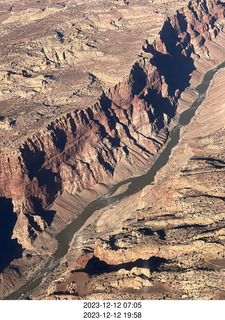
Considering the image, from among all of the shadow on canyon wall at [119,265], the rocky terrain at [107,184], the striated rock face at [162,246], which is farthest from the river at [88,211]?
the shadow on canyon wall at [119,265]

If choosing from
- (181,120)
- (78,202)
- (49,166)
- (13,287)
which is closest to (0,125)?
(49,166)

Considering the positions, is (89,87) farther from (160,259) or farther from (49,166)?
(160,259)

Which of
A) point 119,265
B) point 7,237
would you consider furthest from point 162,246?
point 7,237

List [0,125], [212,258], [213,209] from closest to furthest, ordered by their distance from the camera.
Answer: [212,258], [213,209], [0,125]

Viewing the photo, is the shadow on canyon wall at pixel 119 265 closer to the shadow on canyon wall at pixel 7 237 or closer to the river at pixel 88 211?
the river at pixel 88 211

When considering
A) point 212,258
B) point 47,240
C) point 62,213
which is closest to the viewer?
point 212,258

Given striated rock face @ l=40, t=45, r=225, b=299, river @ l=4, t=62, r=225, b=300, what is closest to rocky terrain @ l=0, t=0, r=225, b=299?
striated rock face @ l=40, t=45, r=225, b=299

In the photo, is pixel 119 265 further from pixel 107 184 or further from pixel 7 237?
pixel 107 184

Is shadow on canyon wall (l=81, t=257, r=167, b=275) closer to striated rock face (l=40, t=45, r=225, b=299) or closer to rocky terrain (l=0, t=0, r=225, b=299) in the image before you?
striated rock face (l=40, t=45, r=225, b=299)
